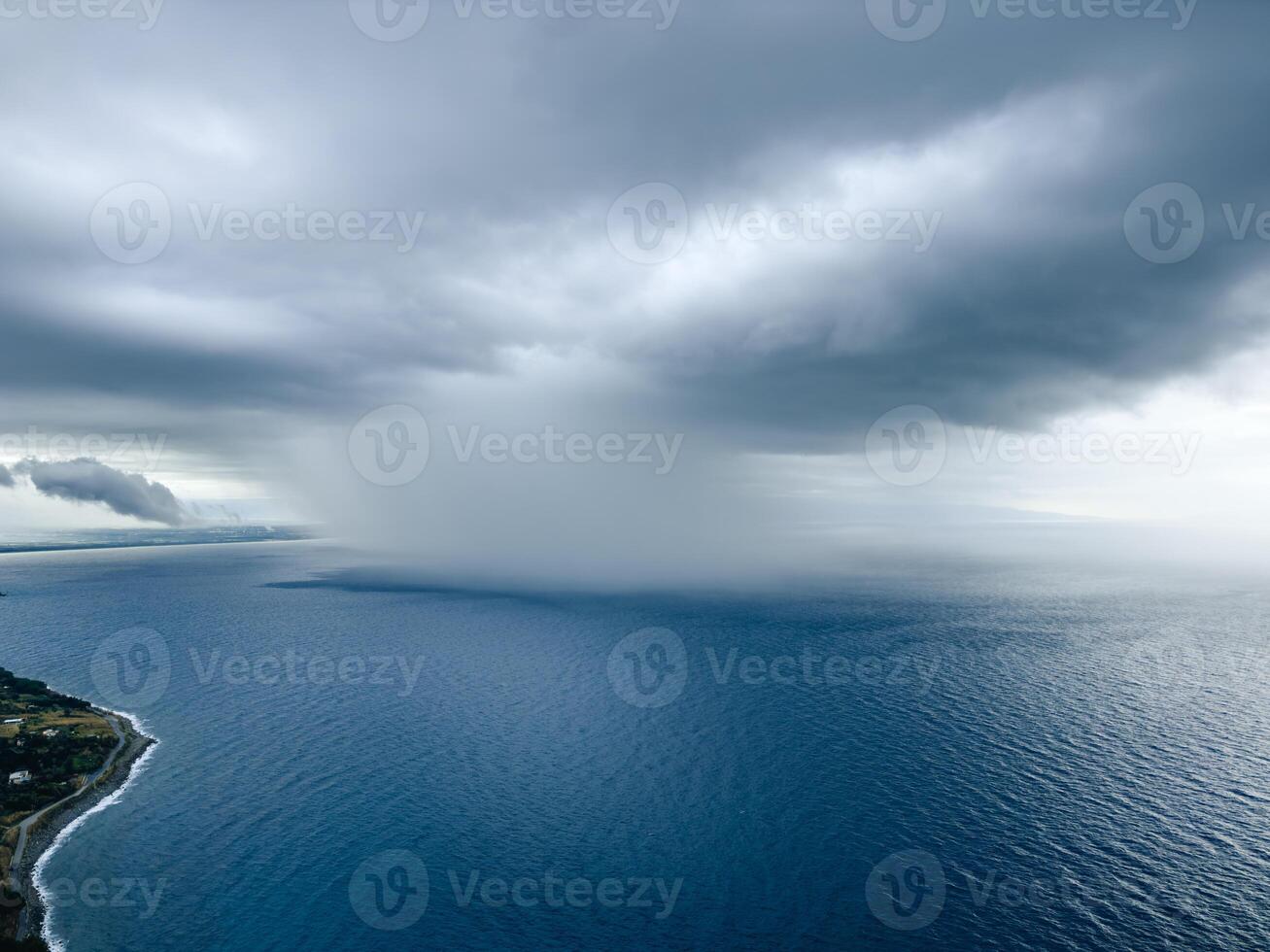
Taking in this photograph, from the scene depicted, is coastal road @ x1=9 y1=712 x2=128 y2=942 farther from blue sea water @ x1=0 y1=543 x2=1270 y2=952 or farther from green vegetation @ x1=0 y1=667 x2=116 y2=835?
blue sea water @ x1=0 y1=543 x2=1270 y2=952

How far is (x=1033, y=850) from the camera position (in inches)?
2499

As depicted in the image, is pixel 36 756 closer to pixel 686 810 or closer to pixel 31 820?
pixel 31 820

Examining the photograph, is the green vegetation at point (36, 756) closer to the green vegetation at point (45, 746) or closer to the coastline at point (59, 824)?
the green vegetation at point (45, 746)

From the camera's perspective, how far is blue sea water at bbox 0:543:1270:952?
54.8 meters

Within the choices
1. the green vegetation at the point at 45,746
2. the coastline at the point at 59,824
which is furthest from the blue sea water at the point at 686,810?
the green vegetation at the point at 45,746

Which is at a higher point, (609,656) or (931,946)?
(609,656)

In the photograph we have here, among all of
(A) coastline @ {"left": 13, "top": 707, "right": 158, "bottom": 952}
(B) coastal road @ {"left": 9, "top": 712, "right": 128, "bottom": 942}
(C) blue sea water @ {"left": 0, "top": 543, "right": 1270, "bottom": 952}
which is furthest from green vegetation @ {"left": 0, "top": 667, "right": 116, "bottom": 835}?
(C) blue sea water @ {"left": 0, "top": 543, "right": 1270, "bottom": 952}

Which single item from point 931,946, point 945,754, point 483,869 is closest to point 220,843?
point 483,869

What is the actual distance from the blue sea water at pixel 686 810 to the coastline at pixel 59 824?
1518mm

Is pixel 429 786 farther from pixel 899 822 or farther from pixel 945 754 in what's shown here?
pixel 945 754

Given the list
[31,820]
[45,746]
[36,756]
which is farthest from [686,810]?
[45,746]

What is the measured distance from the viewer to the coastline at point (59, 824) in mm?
53781

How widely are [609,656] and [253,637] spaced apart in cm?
10619

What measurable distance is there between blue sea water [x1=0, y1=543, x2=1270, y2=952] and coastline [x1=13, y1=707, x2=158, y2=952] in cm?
152
